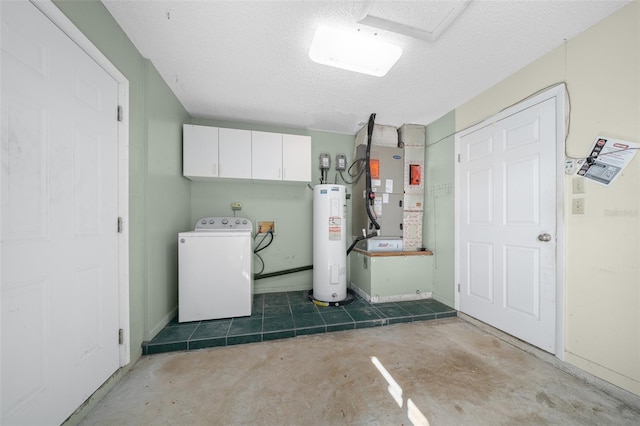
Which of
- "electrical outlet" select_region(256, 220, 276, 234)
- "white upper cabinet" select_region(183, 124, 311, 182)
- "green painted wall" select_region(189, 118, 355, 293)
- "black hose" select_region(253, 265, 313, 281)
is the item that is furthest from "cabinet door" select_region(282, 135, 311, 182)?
"black hose" select_region(253, 265, 313, 281)

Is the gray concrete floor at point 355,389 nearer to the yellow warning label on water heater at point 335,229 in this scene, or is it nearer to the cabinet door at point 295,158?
the yellow warning label on water heater at point 335,229

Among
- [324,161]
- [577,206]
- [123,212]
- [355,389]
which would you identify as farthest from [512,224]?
[123,212]

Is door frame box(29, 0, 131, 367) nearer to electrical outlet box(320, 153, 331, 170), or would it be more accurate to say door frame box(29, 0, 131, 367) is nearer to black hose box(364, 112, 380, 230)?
electrical outlet box(320, 153, 331, 170)

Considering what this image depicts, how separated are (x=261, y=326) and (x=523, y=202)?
2.70m

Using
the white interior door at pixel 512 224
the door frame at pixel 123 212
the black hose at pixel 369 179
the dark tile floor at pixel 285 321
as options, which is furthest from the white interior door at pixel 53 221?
the white interior door at pixel 512 224

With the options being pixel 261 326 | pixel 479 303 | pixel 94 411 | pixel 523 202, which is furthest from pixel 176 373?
pixel 523 202

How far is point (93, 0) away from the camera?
1.27 m

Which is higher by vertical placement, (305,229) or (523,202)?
(523,202)

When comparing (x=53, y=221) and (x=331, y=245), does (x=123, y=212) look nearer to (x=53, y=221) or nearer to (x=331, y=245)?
(x=53, y=221)

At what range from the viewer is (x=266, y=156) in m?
2.76

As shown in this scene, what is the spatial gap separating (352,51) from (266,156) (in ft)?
5.02

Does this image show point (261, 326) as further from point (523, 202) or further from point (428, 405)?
point (523, 202)

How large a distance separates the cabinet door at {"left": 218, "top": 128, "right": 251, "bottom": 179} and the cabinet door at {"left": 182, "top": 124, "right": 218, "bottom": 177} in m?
0.07

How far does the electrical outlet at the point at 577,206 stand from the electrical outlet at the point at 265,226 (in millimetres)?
3008
